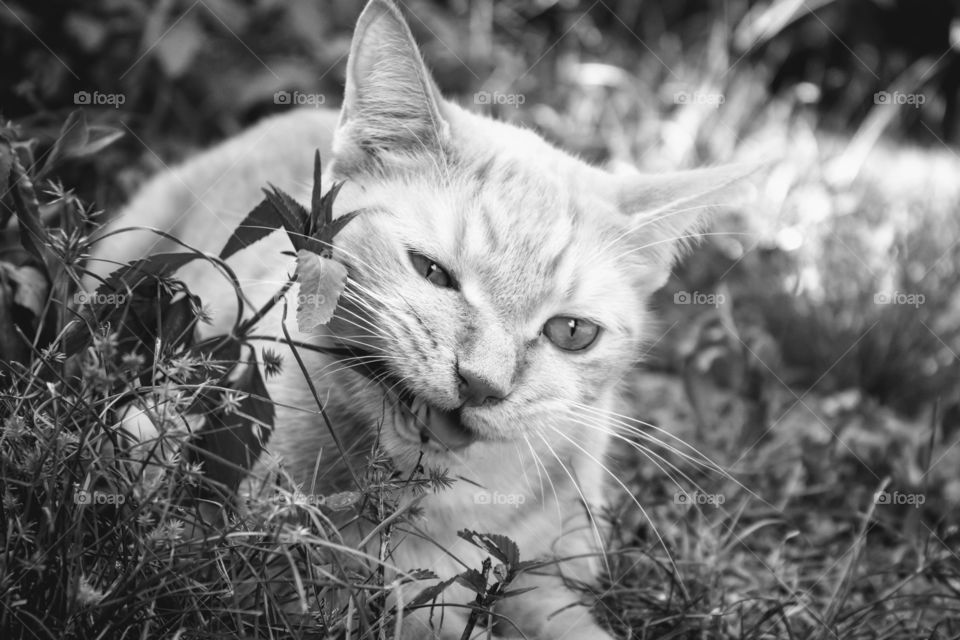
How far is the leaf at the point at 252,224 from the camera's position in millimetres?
1614

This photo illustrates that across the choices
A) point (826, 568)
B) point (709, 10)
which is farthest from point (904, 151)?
point (826, 568)

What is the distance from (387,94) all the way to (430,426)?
2.40ft

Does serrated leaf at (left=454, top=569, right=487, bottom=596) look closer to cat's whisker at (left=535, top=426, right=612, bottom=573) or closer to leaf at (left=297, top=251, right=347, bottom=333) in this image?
cat's whisker at (left=535, top=426, right=612, bottom=573)

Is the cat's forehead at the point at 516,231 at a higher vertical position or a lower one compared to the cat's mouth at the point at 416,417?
higher

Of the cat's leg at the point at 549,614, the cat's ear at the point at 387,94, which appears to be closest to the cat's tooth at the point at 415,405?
the cat's leg at the point at 549,614

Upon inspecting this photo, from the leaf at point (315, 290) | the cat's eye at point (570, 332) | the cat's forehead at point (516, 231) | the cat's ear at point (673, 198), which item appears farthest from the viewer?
the cat's ear at point (673, 198)

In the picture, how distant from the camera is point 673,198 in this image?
2043 mm

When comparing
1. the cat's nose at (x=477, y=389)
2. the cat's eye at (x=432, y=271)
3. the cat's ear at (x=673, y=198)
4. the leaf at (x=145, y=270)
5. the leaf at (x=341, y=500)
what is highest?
the cat's ear at (x=673, y=198)

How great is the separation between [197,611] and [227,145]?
2.02m

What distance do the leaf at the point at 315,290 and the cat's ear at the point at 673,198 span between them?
851mm

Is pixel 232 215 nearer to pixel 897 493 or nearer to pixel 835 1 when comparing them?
pixel 897 493

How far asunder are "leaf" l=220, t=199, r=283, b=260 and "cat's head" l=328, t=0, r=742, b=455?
0.15m

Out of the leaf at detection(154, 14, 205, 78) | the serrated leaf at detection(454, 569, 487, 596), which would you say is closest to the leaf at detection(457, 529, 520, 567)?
the serrated leaf at detection(454, 569, 487, 596)

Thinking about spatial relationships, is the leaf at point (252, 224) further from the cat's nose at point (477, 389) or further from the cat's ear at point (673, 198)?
the cat's ear at point (673, 198)
